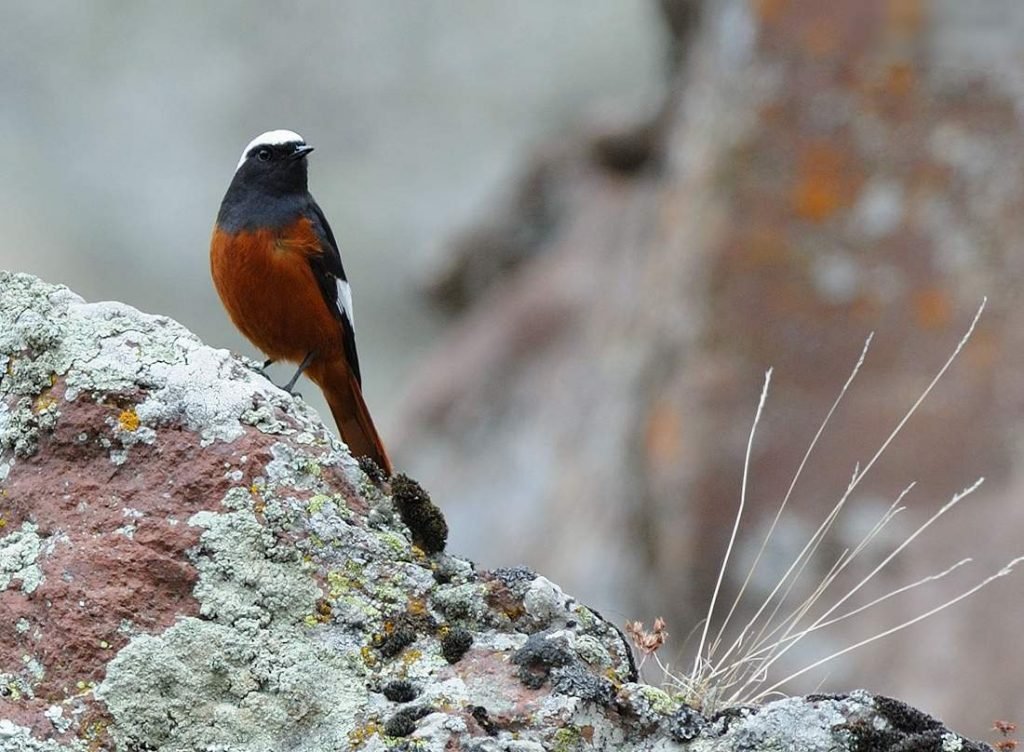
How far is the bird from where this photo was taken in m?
8.22

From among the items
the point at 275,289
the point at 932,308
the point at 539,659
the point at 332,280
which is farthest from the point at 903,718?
the point at 932,308

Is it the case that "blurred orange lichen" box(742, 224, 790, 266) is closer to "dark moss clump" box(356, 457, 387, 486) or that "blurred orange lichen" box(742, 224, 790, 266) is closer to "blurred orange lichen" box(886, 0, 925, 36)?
"blurred orange lichen" box(886, 0, 925, 36)

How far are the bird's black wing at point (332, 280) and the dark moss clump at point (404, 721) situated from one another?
436cm

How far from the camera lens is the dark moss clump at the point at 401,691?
425 cm

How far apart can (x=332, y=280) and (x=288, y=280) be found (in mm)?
301

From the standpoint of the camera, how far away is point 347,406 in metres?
8.29

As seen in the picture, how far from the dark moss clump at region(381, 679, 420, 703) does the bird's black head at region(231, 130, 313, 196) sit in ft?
15.2

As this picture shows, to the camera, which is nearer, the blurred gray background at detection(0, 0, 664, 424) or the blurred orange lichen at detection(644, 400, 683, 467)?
the blurred orange lichen at detection(644, 400, 683, 467)

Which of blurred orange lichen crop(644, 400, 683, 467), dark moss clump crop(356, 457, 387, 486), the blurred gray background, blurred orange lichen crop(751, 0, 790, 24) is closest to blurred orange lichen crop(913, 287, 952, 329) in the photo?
blurred orange lichen crop(644, 400, 683, 467)

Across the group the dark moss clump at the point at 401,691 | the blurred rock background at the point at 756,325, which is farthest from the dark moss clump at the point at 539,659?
the blurred rock background at the point at 756,325

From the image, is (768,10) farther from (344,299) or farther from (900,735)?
(900,735)

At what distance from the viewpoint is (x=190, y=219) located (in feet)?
110

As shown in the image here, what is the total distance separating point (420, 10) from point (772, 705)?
122 ft

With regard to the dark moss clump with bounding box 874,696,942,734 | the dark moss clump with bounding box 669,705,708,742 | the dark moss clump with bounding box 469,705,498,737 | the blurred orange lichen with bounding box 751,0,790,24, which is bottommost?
the dark moss clump with bounding box 469,705,498,737
